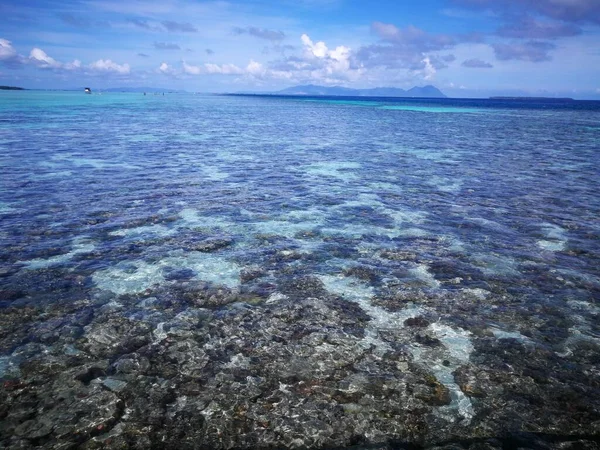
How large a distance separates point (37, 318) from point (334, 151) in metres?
30.3

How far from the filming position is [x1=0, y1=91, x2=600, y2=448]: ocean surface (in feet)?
21.0

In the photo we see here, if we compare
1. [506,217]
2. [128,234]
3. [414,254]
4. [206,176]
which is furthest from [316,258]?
[206,176]

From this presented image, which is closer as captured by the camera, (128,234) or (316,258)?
(316,258)

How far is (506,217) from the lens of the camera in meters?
16.7

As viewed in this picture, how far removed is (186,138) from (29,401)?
3856 cm

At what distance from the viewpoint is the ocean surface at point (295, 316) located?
6410 mm

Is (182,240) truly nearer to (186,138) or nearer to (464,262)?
(464,262)

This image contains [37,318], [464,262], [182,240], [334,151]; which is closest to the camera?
[37,318]

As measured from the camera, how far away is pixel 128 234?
14188 millimetres

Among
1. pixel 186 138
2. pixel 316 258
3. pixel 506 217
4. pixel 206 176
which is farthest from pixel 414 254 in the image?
pixel 186 138

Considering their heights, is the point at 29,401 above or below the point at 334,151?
below

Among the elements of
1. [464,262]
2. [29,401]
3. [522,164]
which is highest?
[522,164]

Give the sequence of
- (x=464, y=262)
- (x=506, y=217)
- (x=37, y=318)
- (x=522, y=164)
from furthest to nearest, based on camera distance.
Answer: (x=522, y=164) → (x=506, y=217) → (x=464, y=262) → (x=37, y=318)

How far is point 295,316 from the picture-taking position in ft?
31.2
